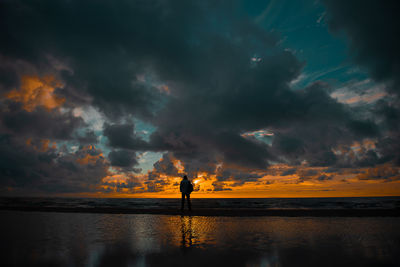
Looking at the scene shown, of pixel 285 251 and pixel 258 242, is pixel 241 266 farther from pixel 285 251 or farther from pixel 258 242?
pixel 258 242

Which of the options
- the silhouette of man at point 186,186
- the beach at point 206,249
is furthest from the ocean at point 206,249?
the silhouette of man at point 186,186

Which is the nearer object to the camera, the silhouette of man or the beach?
the beach

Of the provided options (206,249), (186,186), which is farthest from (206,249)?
(186,186)

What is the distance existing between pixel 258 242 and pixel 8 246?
6.35 m

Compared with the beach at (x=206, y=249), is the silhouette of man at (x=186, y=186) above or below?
above

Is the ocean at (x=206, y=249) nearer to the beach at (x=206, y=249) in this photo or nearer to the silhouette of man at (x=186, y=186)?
the beach at (x=206, y=249)

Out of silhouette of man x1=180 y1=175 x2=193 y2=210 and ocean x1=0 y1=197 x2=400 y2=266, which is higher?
silhouette of man x1=180 y1=175 x2=193 y2=210

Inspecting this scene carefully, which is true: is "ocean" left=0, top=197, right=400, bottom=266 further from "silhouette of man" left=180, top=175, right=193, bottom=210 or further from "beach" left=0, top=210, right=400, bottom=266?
"silhouette of man" left=180, top=175, right=193, bottom=210

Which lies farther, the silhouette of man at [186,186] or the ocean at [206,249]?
the silhouette of man at [186,186]

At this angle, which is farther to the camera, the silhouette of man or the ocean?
the silhouette of man

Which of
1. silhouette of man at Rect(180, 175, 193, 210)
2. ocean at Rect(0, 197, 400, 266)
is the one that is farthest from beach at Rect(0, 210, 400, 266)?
silhouette of man at Rect(180, 175, 193, 210)

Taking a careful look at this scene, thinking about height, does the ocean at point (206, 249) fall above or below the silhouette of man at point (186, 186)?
below

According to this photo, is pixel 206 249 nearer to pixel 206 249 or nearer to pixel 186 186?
pixel 206 249

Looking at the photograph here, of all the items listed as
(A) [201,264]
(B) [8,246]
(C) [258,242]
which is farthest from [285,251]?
(B) [8,246]
